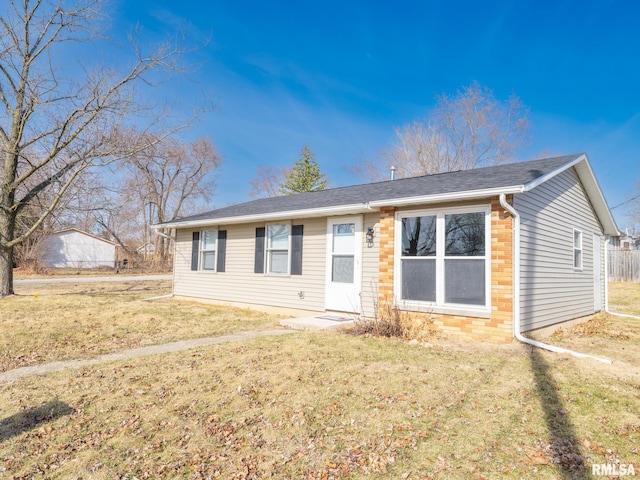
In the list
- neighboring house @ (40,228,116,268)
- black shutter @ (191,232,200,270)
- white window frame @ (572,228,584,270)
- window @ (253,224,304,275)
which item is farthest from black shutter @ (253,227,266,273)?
neighboring house @ (40,228,116,268)

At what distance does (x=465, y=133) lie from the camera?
22.8 metres

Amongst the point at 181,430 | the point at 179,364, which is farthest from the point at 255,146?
the point at 181,430

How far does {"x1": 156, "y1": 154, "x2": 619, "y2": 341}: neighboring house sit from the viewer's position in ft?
20.9

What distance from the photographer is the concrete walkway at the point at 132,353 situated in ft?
15.8

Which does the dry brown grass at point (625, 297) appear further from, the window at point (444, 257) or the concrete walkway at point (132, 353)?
the concrete walkway at point (132, 353)

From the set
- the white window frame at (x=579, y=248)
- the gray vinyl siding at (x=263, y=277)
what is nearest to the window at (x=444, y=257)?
the gray vinyl siding at (x=263, y=277)

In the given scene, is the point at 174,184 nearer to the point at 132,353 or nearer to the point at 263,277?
the point at 263,277

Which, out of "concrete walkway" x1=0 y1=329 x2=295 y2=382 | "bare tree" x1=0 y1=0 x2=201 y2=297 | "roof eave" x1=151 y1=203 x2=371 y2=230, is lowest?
"concrete walkway" x1=0 y1=329 x2=295 y2=382

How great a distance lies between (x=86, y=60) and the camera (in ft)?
38.5

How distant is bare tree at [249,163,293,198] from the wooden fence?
86.9ft

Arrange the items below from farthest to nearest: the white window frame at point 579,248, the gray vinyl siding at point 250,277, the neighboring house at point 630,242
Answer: the neighboring house at point 630,242, the gray vinyl siding at point 250,277, the white window frame at point 579,248

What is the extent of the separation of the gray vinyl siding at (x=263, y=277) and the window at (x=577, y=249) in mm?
4882

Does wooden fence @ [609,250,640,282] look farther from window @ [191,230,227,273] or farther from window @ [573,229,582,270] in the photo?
window @ [191,230,227,273]

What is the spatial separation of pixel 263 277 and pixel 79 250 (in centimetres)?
3337
